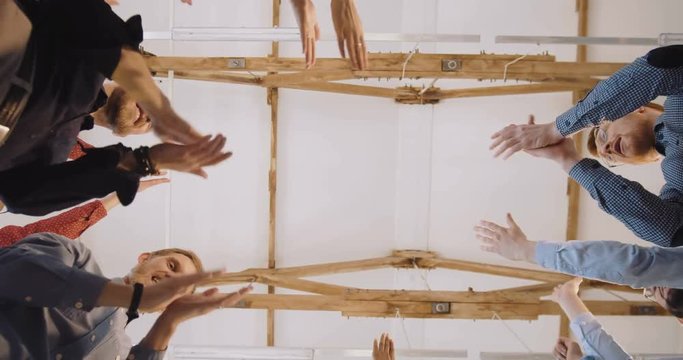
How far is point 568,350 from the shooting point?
359 centimetres

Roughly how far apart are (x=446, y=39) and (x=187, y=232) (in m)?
4.16

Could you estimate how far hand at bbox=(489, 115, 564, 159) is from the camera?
2.66 metres

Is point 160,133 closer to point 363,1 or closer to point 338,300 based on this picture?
point 338,300

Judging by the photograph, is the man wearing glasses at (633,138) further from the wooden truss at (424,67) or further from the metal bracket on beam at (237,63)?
the metal bracket on beam at (237,63)

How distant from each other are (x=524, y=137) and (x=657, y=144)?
2.54 ft

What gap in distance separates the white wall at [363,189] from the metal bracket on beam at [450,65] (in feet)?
5.85

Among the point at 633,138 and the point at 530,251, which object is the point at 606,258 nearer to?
the point at 530,251

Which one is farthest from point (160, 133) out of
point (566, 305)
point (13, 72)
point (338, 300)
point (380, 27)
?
point (380, 27)

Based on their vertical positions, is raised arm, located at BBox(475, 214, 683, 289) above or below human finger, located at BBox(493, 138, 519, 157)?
below

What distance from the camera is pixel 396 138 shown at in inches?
274

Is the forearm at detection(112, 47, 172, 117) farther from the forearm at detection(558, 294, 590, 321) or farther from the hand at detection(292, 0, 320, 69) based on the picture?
the forearm at detection(558, 294, 590, 321)

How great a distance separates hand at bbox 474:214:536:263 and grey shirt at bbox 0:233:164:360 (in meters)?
1.75

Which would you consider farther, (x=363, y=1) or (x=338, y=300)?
(x=363, y=1)

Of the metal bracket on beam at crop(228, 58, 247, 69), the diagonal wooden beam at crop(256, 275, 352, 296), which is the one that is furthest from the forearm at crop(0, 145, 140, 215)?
the diagonal wooden beam at crop(256, 275, 352, 296)
